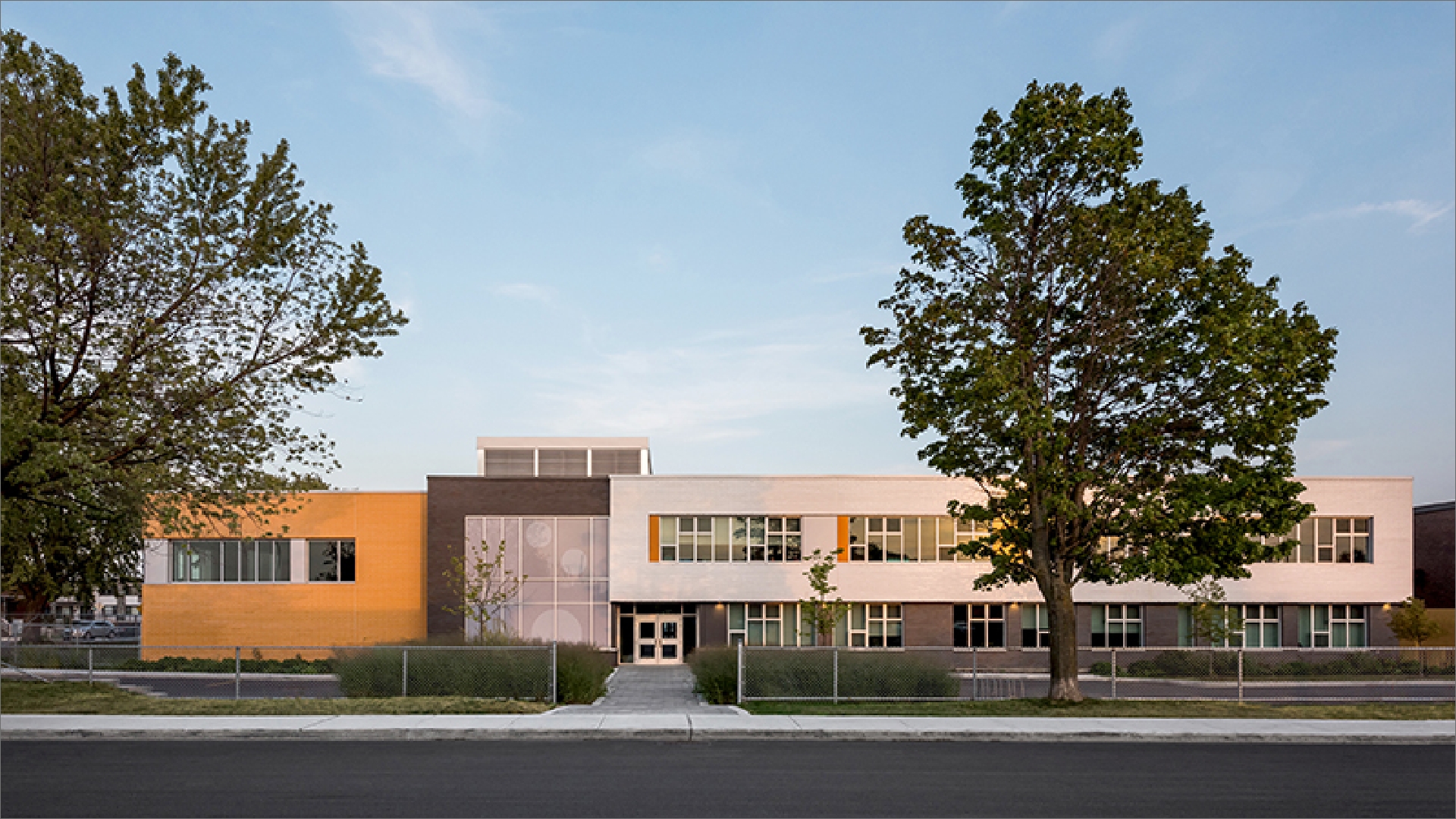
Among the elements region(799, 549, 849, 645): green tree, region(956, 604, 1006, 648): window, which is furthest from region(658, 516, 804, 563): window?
region(956, 604, 1006, 648): window

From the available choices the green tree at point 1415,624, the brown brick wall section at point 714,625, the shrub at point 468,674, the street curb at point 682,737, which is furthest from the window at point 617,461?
the street curb at point 682,737

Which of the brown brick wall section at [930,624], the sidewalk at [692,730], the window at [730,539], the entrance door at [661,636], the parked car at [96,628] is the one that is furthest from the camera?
the parked car at [96,628]

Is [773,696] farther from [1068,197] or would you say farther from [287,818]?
[287,818]

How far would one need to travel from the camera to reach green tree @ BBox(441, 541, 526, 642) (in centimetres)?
4416

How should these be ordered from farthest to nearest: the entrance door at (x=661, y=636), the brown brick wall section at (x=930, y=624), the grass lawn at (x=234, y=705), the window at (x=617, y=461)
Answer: the window at (x=617, y=461)
the entrance door at (x=661, y=636)
the brown brick wall section at (x=930, y=624)
the grass lawn at (x=234, y=705)

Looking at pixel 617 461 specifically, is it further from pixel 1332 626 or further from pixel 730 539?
pixel 1332 626

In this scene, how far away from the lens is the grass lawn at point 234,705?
2069cm

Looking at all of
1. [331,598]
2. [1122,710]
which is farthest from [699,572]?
[1122,710]

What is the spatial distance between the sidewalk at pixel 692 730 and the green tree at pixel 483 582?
24.2m

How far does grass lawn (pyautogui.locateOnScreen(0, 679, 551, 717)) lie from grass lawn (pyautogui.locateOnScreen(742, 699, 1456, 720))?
549 cm

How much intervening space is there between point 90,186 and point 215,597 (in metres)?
29.8

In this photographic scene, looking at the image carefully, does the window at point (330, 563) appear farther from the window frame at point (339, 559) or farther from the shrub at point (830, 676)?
the shrub at point (830, 676)

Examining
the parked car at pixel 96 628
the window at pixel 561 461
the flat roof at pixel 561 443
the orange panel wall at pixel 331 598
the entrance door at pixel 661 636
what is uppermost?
the flat roof at pixel 561 443

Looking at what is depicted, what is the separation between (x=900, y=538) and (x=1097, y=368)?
23321 mm
